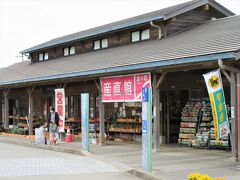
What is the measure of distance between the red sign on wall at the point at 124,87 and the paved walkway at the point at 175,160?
2.05m

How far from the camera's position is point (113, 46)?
23844 millimetres

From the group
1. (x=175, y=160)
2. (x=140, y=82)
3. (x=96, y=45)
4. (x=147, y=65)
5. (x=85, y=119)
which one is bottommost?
(x=175, y=160)

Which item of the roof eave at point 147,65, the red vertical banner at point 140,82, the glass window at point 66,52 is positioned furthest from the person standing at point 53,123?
the glass window at point 66,52

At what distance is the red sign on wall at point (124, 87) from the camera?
16.0 metres

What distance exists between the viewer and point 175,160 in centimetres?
1307

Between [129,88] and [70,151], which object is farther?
[70,151]

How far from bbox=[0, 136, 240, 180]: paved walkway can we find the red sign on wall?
2.05 metres

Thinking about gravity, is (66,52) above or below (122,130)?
above

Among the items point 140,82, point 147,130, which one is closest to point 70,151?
point 140,82

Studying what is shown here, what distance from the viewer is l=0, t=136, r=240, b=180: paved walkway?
10.6m

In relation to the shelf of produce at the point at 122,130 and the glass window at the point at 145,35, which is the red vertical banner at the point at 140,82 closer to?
the shelf of produce at the point at 122,130

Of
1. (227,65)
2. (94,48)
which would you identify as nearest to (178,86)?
(227,65)

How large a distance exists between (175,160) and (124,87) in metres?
4.71

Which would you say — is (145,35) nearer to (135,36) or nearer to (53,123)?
(135,36)
